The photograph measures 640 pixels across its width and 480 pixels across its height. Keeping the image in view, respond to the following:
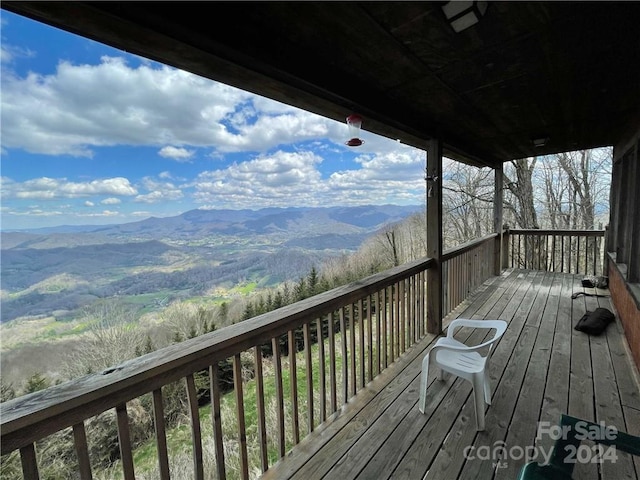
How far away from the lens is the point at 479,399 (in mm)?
1816

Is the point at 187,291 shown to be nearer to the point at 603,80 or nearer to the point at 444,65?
the point at 444,65

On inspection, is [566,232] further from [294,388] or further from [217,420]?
[217,420]

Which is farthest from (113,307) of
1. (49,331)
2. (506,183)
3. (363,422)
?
(506,183)

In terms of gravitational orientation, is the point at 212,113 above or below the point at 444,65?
above

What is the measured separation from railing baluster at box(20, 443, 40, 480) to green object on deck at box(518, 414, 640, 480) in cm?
145

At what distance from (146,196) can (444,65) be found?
45.6 feet

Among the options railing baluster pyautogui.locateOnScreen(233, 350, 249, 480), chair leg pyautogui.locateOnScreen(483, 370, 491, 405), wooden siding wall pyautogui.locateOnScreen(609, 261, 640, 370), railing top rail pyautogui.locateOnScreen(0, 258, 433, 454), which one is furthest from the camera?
wooden siding wall pyautogui.locateOnScreen(609, 261, 640, 370)

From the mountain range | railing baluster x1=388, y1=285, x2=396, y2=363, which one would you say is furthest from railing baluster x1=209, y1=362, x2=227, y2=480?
the mountain range

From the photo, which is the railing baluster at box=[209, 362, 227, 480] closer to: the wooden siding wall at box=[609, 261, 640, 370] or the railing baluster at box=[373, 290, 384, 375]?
the railing baluster at box=[373, 290, 384, 375]

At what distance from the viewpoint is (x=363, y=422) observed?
6.45 ft

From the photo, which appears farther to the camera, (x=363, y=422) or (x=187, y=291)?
(x=187, y=291)

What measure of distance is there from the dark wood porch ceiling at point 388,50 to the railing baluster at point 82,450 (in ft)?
4.51

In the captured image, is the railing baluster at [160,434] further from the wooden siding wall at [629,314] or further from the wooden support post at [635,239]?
the wooden support post at [635,239]

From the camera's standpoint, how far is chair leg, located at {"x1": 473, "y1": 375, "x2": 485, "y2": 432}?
182cm
